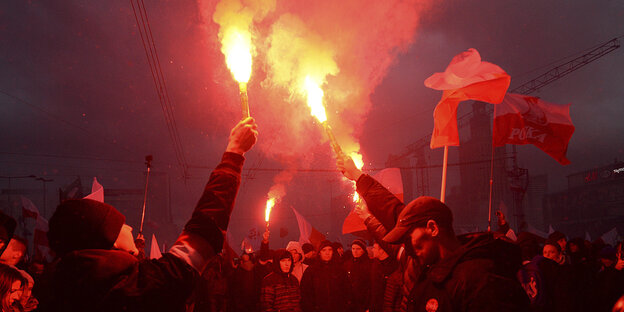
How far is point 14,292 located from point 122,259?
3.46 m

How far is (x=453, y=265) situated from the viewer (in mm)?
3008

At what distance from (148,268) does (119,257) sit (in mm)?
186

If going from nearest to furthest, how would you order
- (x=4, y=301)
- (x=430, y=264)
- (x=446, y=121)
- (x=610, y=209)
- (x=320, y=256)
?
(x=430, y=264) < (x=4, y=301) < (x=446, y=121) < (x=320, y=256) < (x=610, y=209)

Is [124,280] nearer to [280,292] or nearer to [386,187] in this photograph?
[386,187]

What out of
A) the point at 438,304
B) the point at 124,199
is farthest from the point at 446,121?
the point at 124,199

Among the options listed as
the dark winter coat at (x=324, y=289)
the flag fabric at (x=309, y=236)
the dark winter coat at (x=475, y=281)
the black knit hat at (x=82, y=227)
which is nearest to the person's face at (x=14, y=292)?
the black knit hat at (x=82, y=227)

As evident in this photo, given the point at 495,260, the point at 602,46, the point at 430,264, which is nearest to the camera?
the point at 495,260

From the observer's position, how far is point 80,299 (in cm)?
215

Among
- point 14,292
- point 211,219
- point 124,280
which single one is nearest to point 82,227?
point 124,280

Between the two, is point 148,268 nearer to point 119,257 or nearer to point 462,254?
point 119,257

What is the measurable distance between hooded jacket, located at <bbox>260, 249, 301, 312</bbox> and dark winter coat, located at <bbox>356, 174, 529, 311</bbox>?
22.7 ft

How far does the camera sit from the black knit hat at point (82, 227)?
2.32 meters

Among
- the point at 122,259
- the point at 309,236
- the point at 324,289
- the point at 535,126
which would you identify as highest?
the point at 535,126

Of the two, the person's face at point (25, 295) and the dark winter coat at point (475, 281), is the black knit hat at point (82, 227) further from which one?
the person's face at point (25, 295)
